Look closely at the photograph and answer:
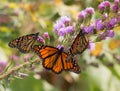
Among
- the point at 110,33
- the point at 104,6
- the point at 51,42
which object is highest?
the point at 104,6

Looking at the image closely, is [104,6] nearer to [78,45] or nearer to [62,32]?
[62,32]

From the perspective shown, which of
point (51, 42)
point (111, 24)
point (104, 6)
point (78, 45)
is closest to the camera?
point (78, 45)

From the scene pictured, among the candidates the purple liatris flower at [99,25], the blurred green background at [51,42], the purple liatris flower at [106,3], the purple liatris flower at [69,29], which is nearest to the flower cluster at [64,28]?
the purple liatris flower at [69,29]

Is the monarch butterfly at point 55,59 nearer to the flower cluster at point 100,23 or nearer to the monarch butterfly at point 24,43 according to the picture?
the monarch butterfly at point 24,43

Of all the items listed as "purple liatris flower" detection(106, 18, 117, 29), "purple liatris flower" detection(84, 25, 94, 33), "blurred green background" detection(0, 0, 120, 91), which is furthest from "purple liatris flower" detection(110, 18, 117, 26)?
"blurred green background" detection(0, 0, 120, 91)

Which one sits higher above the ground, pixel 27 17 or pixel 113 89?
pixel 27 17

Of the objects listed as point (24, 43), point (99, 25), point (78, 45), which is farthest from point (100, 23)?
point (24, 43)

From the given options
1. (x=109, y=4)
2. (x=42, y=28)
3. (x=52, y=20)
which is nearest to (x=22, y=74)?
(x=109, y=4)

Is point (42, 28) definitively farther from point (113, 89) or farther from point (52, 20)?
point (113, 89)
